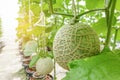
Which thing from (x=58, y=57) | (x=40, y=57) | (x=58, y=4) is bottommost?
(x=40, y=57)

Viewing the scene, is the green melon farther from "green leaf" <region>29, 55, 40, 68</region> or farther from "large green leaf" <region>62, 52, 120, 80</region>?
"green leaf" <region>29, 55, 40, 68</region>

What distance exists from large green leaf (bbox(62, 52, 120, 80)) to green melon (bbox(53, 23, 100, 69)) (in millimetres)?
93

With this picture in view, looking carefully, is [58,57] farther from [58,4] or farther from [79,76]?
[58,4]

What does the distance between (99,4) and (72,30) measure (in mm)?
225

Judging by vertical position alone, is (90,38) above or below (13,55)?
above

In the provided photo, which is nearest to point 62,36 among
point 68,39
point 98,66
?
point 68,39

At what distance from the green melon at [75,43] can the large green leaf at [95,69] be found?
0.30ft

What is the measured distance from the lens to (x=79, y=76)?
1.37ft

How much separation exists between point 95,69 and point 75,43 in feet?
0.45

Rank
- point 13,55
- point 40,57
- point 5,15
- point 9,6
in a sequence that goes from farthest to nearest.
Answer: point 9,6, point 5,15, point 13,55, point 40,57

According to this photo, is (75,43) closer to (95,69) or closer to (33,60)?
(95,69)

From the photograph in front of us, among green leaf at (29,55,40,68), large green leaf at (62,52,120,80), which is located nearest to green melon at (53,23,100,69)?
large green leaf at (62,52,120,80)

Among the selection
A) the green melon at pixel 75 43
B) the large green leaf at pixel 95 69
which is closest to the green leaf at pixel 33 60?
the green melon at pixel 75 43

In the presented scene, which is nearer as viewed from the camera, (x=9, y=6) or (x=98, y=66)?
(x=98, y=66)
